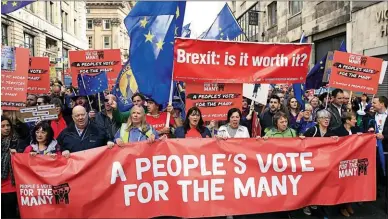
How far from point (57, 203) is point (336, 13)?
1717cm

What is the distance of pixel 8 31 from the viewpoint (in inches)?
1078

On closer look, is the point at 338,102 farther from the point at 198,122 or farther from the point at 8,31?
the point at 8,31

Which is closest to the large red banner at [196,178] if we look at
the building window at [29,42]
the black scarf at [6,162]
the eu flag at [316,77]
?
the black scarf at [6,162]

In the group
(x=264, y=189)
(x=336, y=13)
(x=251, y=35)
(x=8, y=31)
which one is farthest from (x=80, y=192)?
(x=251, y=35)

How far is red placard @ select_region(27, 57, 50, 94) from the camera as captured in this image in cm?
800

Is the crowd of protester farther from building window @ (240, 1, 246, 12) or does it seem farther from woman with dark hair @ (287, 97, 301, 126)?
building window @ (240, 1, 246, 12)

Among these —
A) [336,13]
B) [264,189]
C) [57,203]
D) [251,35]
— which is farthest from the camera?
[251,35]

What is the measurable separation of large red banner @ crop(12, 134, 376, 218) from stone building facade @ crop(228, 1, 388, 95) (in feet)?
24.4

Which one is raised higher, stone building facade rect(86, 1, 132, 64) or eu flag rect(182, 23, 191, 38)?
stone building facade rect(86, 1, 132, 64)

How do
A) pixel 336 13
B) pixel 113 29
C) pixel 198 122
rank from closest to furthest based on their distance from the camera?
pixel 198 122 → pixel 336 13 → pixel 113 29

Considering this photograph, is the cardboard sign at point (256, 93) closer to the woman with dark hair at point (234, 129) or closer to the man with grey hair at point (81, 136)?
the woman with dark hair at point (234, 129)

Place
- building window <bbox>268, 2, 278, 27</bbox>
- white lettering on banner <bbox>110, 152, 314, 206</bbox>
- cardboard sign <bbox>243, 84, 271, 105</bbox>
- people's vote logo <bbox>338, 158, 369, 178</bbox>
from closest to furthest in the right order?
white lettering on banner <bbox>110, 152, 314, 206</bbox>
people's vote logo <bbox>338, 158, 369, 178</bbox>
cardboard sign <bbox>243, 84, 271, 105</bbox>
building window <bbox>268, 2, 278, 27</bbox>

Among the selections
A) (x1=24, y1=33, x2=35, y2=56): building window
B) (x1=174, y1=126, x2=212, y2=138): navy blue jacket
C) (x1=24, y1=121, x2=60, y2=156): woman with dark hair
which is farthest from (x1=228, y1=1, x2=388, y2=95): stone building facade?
(x1=24, y1=33, x2=35, y2=56): building window

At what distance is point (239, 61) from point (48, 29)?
36.1 meters
